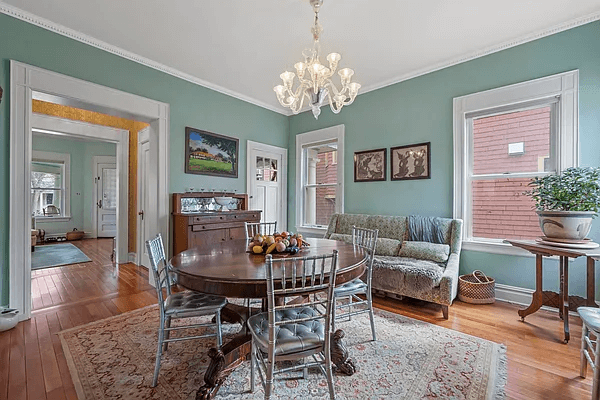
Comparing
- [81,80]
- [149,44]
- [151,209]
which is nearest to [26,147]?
[81,80]

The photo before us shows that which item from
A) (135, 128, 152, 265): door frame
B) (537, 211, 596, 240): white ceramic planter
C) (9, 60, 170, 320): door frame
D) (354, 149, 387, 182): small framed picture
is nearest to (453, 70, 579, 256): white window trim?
(537, 211, 596, 240): white ceramic planter

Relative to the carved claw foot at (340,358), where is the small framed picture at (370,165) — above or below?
above

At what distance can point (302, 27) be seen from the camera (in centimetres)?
287

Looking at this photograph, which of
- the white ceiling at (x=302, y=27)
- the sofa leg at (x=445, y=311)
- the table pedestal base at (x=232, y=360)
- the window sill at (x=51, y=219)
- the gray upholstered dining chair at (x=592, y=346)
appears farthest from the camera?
the window sill at (x=51, y=219)

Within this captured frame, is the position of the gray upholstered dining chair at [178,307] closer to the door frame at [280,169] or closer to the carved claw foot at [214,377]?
the carved claw foot at [214,377]

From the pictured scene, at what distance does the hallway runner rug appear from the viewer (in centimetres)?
482

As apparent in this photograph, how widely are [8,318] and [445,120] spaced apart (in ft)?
16.8

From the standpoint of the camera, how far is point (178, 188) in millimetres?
3945

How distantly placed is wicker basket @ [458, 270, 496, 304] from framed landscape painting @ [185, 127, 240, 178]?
3.64 metres

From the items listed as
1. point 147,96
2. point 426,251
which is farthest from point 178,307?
point 147,96

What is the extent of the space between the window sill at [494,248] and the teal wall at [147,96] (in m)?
3.48

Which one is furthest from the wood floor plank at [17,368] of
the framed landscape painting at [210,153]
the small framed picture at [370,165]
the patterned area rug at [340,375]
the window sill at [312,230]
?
the small framed picture at [370,165]

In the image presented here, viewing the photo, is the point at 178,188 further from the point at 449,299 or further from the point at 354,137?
the point at 449,299

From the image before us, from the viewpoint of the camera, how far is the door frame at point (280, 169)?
4850mm
